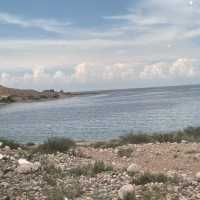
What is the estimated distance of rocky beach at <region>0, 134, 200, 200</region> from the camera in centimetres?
1086

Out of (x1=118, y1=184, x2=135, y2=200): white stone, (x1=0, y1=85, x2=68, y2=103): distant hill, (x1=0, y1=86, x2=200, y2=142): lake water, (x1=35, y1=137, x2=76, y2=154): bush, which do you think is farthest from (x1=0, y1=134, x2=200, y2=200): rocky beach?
(x1=0, y1=85, x2=68, y2=103): distant hill

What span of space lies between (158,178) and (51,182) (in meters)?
2.88

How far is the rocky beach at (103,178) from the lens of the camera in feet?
35.6

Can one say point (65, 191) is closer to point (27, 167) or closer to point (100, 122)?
point (27, 167)

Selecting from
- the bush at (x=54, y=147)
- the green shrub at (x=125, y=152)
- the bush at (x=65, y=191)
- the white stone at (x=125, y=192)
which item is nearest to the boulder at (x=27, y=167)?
the bush at (x=65, y=191)

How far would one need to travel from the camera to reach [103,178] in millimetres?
12852

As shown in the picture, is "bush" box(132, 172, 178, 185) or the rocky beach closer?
the rocky beach

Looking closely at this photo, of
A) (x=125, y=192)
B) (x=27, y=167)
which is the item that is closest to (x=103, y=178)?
(x=125, y=192)

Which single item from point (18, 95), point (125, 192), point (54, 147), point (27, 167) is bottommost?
Result: point (18, 95)

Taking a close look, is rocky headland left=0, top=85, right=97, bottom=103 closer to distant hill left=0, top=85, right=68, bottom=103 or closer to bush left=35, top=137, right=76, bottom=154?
distant hill left=0, top=85, right=68, bottom=103

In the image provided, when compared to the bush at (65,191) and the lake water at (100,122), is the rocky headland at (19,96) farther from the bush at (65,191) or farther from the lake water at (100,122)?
the bush at (65,191)

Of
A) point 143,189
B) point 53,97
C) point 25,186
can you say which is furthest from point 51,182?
point 53,97

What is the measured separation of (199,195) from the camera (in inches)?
425

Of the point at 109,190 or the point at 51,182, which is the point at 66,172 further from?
the point at 109,190
